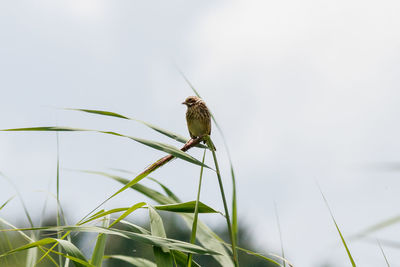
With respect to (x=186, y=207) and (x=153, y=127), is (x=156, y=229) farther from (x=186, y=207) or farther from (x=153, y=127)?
(x=153, y=127)

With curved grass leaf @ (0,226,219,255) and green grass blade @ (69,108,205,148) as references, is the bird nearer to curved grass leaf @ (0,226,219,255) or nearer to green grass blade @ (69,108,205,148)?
green grass blade @ (69,108,205,148)

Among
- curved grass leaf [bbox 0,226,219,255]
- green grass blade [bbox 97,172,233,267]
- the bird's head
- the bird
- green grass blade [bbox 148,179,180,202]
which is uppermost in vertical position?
the bird's head

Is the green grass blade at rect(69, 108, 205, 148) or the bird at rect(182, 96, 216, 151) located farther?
the bird at rect(182, 96, 216, 151)

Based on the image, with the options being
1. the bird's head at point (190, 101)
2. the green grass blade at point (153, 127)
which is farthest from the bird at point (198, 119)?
the green grass blade at point (153, 127)

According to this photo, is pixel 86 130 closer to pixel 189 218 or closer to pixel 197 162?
pixel 197 162

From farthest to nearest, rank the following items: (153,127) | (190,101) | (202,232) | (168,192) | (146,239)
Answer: (190,101), (168,192), (202,232), (153,127), (146,239)

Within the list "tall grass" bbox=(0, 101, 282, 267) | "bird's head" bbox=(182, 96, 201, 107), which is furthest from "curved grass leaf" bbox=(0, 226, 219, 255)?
"bird's head" bbox=(182, 96, 201, 107)

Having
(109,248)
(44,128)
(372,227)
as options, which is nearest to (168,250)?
(44,128)

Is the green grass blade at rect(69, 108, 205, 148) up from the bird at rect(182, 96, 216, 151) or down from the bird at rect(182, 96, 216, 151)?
down

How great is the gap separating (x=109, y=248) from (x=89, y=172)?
21.7 m

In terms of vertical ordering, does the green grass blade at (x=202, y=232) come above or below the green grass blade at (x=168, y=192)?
below

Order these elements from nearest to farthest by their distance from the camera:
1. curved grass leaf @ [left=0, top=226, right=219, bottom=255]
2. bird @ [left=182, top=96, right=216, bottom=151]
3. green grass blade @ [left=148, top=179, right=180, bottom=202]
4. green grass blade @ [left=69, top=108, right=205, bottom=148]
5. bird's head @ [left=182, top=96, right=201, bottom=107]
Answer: curved grass leaf @ [left=0, top=226, right=219, bottom=255], green grass blade @ [left=69, top=108, right=205, bottom=148], green grass blade @ [left=148, top=179, right=180, bottom=202], bird @ [left=182, top=96, right=216, bottom=151], bird's head @ [left=182, top=96, right=201, bottom=107]

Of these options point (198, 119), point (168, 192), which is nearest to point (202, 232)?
point (168, 192)

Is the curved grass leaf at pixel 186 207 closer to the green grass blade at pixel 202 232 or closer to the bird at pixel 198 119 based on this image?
the green grass blade at pixel 202 232
